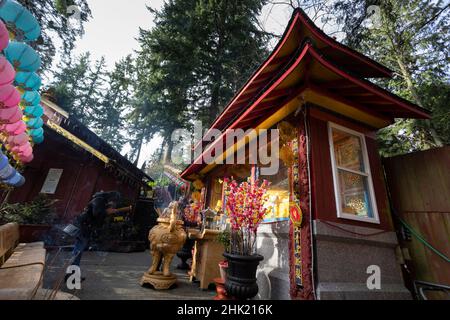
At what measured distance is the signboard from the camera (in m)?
10.9

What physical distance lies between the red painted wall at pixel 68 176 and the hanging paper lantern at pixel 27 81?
7204 mm

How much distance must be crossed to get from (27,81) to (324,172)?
274 inches

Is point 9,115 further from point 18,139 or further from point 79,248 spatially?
point 79,248

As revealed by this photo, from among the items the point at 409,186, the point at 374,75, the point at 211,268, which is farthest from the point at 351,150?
the point at 211,268

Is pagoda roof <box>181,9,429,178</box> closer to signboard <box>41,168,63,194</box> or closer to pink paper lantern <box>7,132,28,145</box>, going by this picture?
pink paper lantern <box>7,132,28,145</box>

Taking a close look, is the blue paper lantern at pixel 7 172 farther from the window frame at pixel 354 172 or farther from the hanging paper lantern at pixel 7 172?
the window frame at pixel 354 172

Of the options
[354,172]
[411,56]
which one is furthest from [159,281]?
[411,56]

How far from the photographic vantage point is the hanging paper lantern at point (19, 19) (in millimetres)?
3588

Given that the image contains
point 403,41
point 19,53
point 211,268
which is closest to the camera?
point 19,53

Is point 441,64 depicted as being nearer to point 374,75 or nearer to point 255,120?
point 374,75

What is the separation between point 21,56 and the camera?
13.3ft

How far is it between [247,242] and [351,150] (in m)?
3.28

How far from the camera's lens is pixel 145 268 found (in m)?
5.88

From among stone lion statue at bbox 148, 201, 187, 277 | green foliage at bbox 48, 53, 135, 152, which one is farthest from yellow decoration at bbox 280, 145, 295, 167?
green foliage at bbox 48, 53, 135, 152
